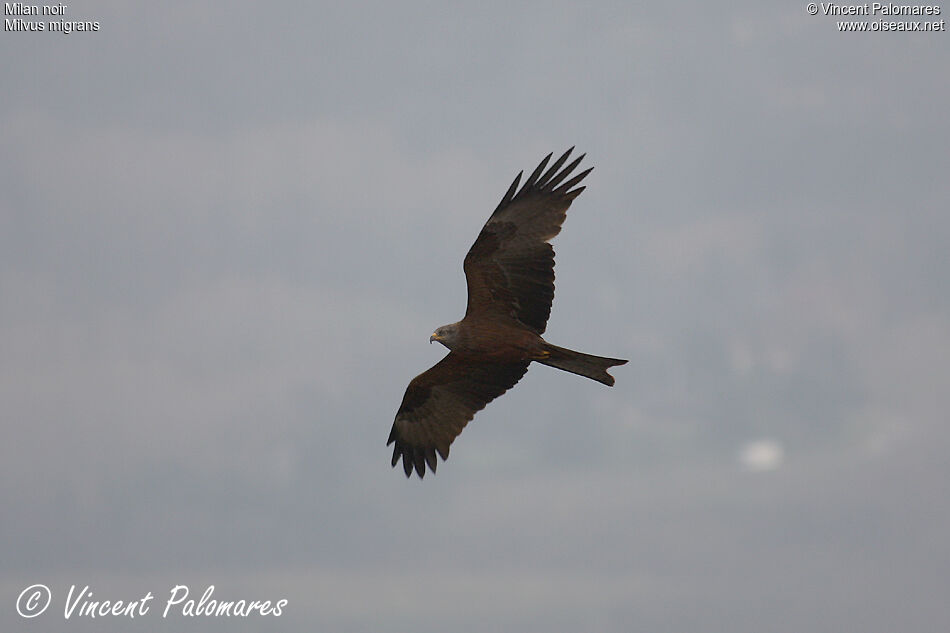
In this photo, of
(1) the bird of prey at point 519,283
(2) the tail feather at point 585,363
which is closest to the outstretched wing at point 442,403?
(1) the bird of prey at point 519,283

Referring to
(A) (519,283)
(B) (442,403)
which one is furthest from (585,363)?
(B) (442,403)

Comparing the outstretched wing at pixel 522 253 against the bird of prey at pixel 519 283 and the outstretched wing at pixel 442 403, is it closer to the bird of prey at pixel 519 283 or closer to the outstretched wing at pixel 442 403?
the bird of prey at pixel 519 283

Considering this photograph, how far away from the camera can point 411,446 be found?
1989cm

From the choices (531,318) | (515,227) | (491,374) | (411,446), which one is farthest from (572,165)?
(411,446)

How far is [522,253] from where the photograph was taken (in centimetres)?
1723

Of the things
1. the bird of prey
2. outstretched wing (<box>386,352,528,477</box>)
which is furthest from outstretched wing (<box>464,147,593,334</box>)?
outstretched wing (<box>386,352,528,477</box>)

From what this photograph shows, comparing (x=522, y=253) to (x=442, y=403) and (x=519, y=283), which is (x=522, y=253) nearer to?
(x=519, y=283)

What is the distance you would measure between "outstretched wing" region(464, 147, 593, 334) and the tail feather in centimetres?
43

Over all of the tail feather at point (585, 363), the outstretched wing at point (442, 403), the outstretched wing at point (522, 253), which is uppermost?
the outstretched wing at point (522, 253)

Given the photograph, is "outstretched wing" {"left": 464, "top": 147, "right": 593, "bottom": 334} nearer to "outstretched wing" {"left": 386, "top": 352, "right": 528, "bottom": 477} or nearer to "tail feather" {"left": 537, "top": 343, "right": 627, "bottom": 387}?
"tail feather" {"left": 537, "top": 343, "right": 627, "bottom": 387}

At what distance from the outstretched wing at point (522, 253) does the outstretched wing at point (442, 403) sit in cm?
117

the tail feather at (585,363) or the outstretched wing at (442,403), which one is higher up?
the outstretched wing at (442,403)

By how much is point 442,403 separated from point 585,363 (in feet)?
10.6

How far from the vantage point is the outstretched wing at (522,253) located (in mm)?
17219
